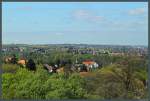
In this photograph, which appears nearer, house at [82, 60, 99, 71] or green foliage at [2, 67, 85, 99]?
house at [82, 60, 99, 71]

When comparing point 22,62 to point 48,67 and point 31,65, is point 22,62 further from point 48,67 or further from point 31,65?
point 48,67

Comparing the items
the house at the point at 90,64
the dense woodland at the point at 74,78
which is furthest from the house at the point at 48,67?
the house at the point at 90,64

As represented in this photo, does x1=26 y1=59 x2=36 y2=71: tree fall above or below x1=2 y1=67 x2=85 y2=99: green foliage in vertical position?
above

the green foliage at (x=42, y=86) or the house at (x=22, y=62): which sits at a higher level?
the house at (x=22, y=62)

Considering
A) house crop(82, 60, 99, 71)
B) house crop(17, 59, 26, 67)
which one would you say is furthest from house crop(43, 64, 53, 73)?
house crop(82, 60, 99, 71)

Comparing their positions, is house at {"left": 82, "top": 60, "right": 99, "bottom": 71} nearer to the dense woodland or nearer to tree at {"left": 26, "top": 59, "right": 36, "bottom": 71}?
the dense woodland

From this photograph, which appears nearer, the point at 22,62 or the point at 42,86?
the point at 22,62

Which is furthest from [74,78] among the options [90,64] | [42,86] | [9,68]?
[9,68]

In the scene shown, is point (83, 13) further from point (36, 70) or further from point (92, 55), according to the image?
point (36, 70)

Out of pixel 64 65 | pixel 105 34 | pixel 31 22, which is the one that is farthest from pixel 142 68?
pixel 31 22

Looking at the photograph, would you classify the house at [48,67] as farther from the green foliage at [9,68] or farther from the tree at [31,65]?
the green foliage at [9,68]
